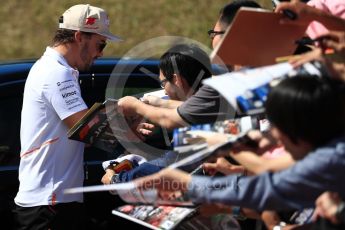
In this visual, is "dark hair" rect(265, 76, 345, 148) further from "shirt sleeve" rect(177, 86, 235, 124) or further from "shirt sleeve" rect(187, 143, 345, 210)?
"shirt sleeve" rect(177, 86, 235, 124)

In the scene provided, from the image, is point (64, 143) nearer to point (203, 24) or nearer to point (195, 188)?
point (195, 188)

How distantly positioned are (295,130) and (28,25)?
11675 mm

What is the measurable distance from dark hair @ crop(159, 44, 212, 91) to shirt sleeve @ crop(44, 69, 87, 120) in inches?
19.8

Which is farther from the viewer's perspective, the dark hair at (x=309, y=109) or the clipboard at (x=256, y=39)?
the clipboard at (x=256, y=39)

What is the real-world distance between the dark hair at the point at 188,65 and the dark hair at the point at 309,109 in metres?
1.57

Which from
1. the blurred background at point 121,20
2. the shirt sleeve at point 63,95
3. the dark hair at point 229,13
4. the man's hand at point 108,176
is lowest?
the blurred background at point 121,20

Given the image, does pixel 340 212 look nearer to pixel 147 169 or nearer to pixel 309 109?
pixel 309 109

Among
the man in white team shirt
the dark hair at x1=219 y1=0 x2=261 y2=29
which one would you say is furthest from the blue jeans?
the dark hair at x1=219 y1=0 x2=261 y2=29

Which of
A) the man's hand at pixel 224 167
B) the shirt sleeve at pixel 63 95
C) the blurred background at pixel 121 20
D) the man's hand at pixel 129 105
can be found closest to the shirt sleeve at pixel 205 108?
the man's hand at pixel 224 167

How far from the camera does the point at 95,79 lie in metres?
5.22

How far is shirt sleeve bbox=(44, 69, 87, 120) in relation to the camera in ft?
14.0

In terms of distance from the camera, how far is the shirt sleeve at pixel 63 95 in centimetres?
428

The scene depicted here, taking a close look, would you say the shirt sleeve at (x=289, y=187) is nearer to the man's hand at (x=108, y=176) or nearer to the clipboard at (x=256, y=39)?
the clipboard at (x=256, y=39)

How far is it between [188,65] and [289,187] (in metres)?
1.71
